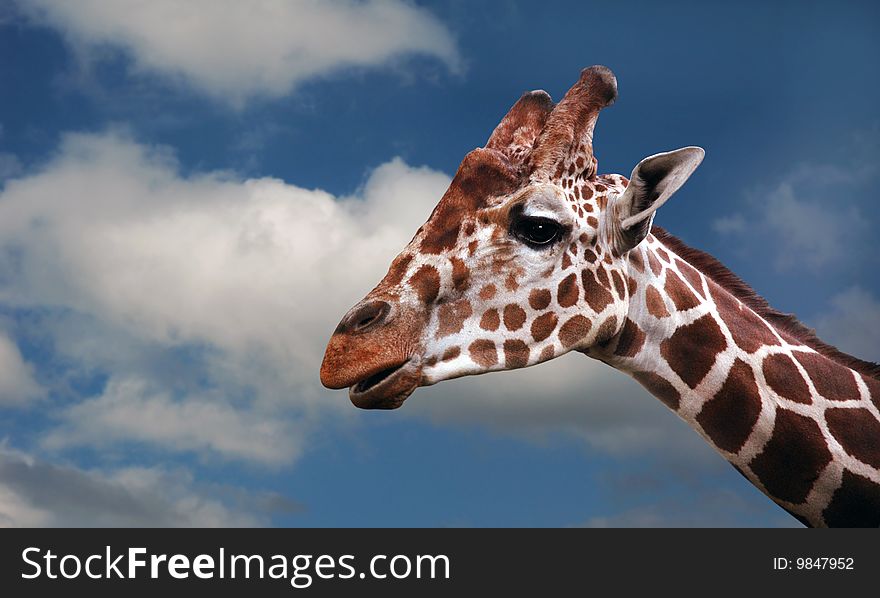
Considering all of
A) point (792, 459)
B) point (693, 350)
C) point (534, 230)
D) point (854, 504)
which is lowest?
point (854, 504)

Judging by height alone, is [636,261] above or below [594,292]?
above

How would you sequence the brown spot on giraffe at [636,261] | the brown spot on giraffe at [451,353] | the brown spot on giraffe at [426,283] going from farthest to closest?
the brown spot on giraffe at [636,261] → the brown spot on giraffe at [426,283] → the brown spot on giraffe at [451,353]

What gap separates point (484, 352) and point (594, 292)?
3.90 feet

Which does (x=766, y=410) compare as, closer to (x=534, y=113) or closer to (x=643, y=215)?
(x=643, y=215)

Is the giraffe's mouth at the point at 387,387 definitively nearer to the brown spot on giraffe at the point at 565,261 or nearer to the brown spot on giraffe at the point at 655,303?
the brown spot on giraffe at the point at 565,261

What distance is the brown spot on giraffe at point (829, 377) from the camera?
802 cm

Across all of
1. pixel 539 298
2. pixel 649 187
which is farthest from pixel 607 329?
pixel 649 187

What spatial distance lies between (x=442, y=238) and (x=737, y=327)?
3047mm

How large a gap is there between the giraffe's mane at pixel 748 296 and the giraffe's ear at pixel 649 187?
1317 mm

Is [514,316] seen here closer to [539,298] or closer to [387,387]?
[539,298]

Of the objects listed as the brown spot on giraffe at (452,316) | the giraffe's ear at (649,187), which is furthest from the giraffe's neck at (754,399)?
the brown spot on giraffe at (452,316)

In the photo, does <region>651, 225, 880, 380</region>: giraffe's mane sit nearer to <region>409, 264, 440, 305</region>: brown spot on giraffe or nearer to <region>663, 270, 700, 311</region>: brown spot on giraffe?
<region>663, 270, 700, 311</region>: brown spot on giraffe

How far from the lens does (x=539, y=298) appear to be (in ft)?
24.5

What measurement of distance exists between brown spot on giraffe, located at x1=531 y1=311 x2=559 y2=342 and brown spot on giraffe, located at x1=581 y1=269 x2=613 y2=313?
38 centimetres
